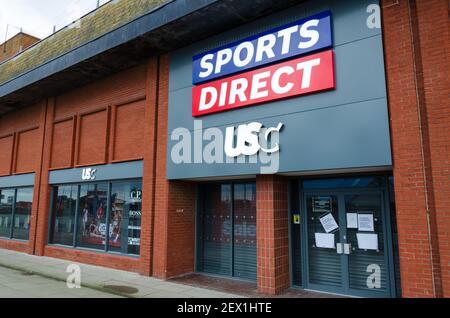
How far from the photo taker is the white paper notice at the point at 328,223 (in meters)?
7.97

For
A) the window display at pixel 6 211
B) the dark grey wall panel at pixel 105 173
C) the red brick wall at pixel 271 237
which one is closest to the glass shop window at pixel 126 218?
the dark grey wall panel at pixel 105 173

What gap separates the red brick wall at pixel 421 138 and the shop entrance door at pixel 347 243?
1.25m

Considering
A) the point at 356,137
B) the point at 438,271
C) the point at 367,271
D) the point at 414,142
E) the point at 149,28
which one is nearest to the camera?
the point at 438,271

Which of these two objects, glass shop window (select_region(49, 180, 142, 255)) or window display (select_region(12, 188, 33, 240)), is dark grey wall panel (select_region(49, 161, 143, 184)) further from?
window display (select_region(12, 188, 33, 240))

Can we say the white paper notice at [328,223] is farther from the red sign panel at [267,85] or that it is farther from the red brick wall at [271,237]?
the red sign panel at [267,85]

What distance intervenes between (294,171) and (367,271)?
269 cm

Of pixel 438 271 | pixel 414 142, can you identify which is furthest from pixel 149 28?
pixel 438 271

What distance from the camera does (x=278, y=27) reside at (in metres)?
8.06

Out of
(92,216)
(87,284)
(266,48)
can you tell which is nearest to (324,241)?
(266,48)

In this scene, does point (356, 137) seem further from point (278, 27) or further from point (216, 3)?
point (216, 3)

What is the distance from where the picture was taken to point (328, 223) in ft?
26.5

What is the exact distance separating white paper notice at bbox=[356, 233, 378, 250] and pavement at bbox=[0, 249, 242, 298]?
2.99 meters

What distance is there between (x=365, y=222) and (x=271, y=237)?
83.2 inches

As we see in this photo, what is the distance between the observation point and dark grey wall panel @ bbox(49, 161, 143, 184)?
10.8 metres
